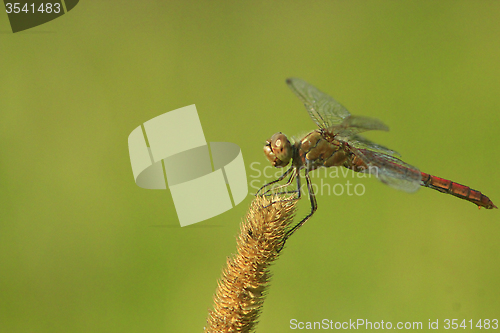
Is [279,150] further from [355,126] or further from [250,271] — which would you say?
[250,271]

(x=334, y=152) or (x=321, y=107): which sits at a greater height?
(x=321, y=107)

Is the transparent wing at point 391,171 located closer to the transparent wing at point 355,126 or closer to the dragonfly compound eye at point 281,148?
the transparent wing at point 355,126

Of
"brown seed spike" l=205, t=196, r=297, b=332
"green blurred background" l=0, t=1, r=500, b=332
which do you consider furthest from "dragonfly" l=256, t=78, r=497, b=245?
"brown seed spike" l=205, t=196, r=297, b=332

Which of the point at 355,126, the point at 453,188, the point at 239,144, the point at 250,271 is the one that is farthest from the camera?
the point at 239,144

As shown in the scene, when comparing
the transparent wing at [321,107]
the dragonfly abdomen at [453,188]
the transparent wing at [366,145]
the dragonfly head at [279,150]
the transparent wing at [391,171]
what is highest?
the transparent wing at [321,107]

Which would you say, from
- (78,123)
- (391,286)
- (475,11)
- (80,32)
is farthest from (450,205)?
(80,32)

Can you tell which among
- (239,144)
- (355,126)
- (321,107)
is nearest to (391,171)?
(355,126)

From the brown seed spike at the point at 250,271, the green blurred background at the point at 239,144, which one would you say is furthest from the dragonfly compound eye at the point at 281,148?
the brown seed spike at the point at 250,271

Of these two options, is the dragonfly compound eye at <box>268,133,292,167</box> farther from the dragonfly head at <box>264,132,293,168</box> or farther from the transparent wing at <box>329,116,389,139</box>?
the transparent wing at <box>329,116,389,139</box>

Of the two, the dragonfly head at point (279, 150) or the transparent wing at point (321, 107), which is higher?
the transparent wing at point (321, 107)

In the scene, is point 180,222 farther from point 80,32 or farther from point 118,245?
point 80,32
